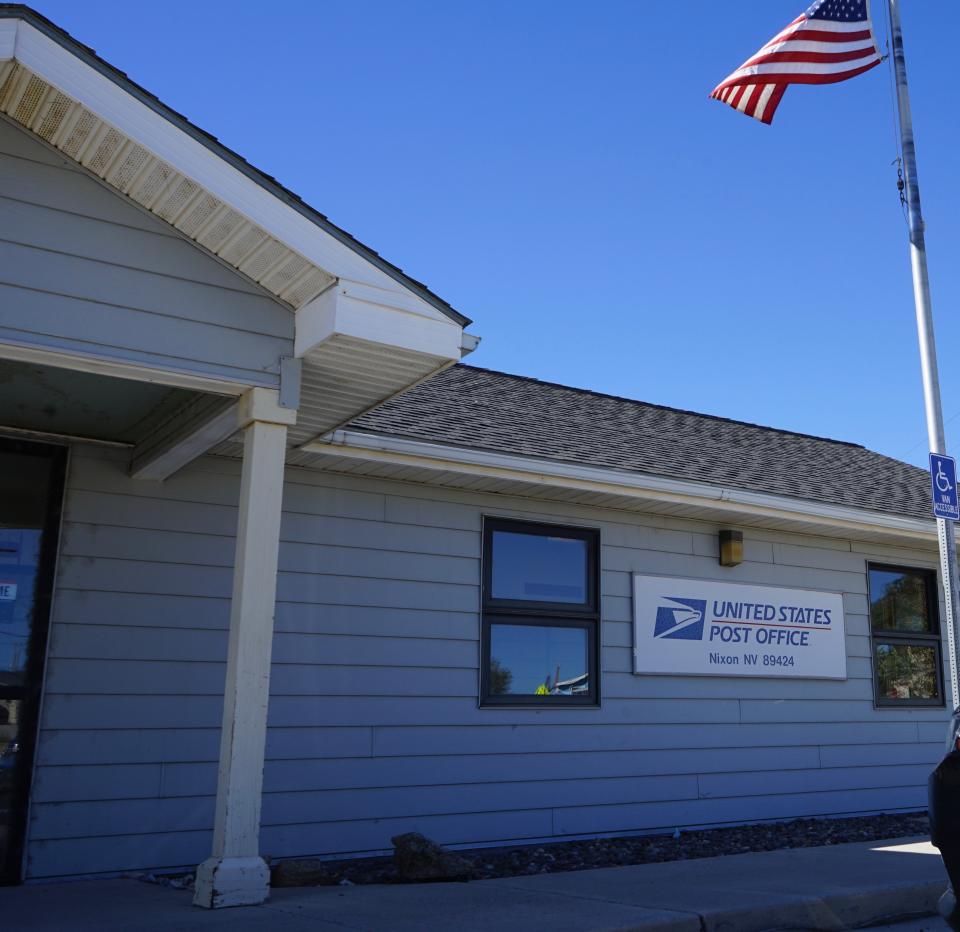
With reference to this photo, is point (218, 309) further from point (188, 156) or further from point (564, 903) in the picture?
point (564, 903)

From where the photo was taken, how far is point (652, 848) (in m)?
7.62

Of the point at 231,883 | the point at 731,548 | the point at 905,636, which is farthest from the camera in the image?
the point at 905,636

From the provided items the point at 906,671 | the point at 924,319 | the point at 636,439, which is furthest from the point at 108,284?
the point at 906,671

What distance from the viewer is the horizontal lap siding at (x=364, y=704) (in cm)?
614

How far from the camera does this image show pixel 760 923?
4988mm

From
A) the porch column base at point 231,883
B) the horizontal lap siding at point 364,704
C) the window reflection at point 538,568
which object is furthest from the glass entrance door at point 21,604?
the window reflection at point 538,568

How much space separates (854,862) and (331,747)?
3401mm

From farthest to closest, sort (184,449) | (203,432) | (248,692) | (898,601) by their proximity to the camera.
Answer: (898,601), (184,449), (203,432), (248,692)

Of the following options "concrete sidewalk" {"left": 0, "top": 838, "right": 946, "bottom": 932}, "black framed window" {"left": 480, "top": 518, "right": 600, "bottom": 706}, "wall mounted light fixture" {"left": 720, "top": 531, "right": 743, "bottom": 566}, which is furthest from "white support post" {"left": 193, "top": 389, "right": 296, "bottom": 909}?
"wall mounted light fixture" {"left": 720, "top": 531, "right": 743, "bottom": 566}

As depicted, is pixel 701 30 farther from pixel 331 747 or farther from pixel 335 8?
pixel 331 747

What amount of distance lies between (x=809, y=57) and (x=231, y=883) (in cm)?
762

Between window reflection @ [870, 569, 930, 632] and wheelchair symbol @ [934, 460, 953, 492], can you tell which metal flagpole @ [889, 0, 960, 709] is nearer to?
wheelchair symbol @ [934, 460, 953, 492]

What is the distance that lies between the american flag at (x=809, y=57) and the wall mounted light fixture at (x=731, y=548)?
11.4ft

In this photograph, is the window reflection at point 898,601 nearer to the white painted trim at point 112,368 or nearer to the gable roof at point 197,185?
the gable roof at point 197,185
